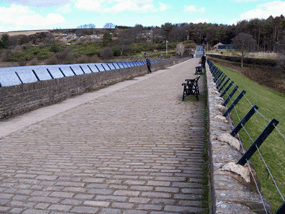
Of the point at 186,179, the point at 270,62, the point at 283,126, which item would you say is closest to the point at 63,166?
the point at 186,179

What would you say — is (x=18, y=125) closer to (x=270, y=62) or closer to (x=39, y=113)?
(x=39, y=113)

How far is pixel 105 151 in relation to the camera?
5496 mm

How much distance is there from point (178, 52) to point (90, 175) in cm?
12397

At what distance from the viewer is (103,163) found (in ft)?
15.9

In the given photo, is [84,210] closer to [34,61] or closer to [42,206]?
[42,206]

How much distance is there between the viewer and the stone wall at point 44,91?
9.07 metres

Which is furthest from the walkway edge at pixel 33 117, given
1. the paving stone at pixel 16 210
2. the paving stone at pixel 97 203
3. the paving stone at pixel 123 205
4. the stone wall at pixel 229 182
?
the stone wall at pixel 229 182

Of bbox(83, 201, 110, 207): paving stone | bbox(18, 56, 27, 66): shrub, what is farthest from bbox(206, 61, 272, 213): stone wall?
bbox(18, 56, 27, 66): shrub

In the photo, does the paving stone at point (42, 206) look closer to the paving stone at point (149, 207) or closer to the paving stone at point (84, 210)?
the paving stone at point (84, 210)

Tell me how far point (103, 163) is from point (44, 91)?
7401mm

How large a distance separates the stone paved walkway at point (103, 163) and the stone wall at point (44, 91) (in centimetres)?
67

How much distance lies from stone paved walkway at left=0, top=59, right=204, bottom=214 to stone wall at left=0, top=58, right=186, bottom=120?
26.5 inches

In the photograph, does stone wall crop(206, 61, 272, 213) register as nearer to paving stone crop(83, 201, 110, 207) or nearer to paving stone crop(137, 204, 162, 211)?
paving stone crop(137, 204, 162, 211)

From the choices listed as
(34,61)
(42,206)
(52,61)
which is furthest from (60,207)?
(52,61)
